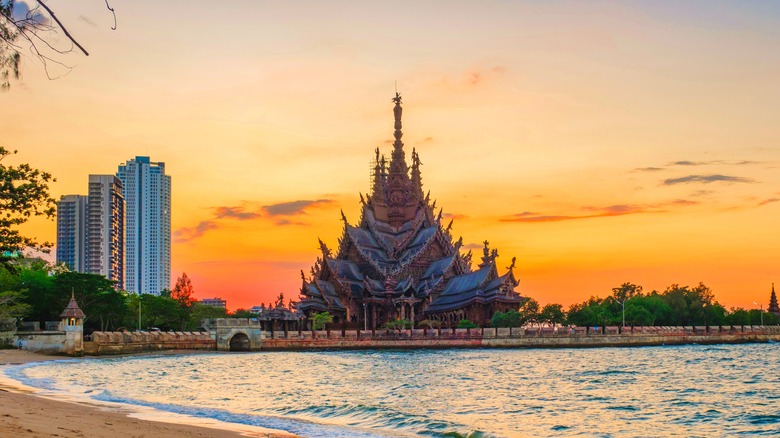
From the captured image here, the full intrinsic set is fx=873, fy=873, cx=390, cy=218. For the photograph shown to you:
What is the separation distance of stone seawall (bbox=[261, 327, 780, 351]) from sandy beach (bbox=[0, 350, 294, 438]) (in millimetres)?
57069

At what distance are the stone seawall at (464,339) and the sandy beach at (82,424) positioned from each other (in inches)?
2247

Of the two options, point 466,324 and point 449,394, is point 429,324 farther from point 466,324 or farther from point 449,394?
point 449,394

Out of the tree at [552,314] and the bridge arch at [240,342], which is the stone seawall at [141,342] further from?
the tree at [552,314]

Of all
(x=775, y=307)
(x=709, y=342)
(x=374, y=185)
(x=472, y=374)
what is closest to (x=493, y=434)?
(x=472, y=374)

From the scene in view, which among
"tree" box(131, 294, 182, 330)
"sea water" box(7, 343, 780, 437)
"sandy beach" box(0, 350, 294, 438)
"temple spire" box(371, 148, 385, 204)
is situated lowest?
"sea water" box(7, 343, 780, 437)

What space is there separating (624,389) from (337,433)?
1905 cm

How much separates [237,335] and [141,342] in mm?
9427

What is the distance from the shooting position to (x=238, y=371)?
49.7m

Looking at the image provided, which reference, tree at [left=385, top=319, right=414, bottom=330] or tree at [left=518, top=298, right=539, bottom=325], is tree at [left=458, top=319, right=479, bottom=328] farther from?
tree at [left=518, top=298, right=539, bottom=325]

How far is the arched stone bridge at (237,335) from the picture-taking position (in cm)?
7856

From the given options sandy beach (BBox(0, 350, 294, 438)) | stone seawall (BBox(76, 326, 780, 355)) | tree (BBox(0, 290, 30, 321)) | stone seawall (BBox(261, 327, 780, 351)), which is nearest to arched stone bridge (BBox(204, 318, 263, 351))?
stone seawall (BBox(76, 326, 780, 355))

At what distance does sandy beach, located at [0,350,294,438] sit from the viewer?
16.2 meters

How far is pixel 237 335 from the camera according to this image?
80000 mm

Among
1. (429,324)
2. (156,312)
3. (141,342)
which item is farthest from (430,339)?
(156,312)
